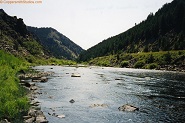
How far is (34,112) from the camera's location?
27.7 m

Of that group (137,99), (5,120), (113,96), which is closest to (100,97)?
(113,96)

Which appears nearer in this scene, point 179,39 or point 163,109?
point 163,109

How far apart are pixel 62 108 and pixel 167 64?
119616 mm

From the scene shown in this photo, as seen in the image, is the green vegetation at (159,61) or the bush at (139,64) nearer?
the green vegetation at (159,61)

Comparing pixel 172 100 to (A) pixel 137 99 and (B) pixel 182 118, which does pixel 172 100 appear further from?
(B) pixel 182 118

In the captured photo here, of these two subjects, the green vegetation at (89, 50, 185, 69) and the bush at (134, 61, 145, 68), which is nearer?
the green vegetation at (89, 50, 185, 69)

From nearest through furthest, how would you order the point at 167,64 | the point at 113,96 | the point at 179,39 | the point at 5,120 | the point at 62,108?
the point at 5,120 < the point at 62,108 < the point at 113,96 < the point at 167,64 < the point at 179,39

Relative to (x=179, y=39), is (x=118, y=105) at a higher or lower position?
lower

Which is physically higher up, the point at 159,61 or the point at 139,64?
the point at 159,61

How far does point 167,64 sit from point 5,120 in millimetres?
129960

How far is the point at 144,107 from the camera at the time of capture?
3466 centimetres

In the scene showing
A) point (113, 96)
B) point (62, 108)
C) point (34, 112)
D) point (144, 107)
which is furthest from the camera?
point (113, 96)

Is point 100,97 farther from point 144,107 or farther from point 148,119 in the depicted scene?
point 148,119

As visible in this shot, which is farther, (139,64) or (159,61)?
(139,64)
